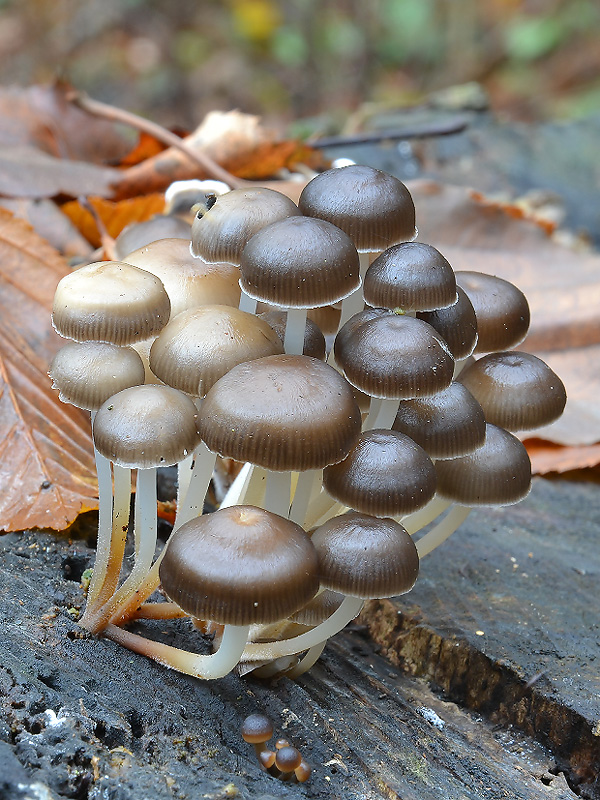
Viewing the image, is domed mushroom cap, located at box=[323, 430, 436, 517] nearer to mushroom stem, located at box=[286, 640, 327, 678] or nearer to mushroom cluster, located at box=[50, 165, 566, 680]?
mushroom cluster, located at box=[50, 165, 566, 680]

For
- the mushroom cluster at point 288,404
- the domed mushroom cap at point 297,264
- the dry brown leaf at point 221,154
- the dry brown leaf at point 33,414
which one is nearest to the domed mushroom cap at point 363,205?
the mushroom cluster at point 288,404

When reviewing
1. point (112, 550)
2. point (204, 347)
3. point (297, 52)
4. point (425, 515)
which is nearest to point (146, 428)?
point (204, 347)

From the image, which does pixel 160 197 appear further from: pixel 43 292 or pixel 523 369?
pixel 523 369

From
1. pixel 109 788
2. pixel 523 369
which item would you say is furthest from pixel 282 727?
pixel 523 369

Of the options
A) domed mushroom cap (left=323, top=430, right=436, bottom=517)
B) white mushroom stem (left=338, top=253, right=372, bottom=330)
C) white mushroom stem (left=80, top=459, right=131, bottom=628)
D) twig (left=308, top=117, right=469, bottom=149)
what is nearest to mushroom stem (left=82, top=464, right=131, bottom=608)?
white mushroom stem (left=80, top=459, right=131, bottom=628)

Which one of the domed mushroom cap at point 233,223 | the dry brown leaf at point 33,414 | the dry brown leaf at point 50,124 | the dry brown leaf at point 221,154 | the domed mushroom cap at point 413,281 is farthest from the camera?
the dry brown leaf at point 50,124

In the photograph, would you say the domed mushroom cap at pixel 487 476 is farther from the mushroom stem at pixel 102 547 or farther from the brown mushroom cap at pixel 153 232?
the brown mushroom cap at pixel 153 232

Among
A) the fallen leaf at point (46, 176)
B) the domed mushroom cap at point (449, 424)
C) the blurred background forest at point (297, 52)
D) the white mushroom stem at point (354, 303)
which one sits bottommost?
the blurred background forest at point (297, 52)
